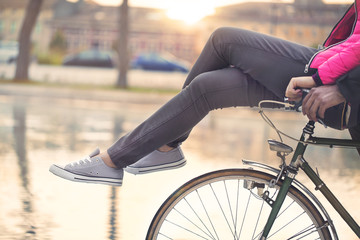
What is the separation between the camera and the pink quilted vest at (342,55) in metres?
2.75

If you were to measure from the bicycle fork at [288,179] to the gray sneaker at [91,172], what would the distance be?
0.69 metres

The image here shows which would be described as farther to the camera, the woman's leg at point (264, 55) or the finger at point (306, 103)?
the woman's leg at point (264, 55)

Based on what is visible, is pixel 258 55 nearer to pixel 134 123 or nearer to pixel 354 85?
pixel 354 85

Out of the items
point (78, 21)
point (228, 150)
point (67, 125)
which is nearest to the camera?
point (228, 150)

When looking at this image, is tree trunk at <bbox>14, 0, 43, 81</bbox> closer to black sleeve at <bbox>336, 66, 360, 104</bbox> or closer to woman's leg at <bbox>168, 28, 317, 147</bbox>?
woman's leg at <bbox>168, 28, 317, 147</bbox>

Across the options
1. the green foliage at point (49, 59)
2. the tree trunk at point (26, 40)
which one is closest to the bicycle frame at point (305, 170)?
the tree trunk at point (26, 40)

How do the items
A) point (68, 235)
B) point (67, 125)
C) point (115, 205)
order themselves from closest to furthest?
point (68, 235) → point (115, 205) → point (67, 125)

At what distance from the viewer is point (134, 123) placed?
11.7 m

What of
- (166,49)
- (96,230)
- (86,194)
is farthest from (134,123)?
(166,49)

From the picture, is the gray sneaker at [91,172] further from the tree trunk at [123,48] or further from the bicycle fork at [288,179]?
the tree trunk at [123,48]

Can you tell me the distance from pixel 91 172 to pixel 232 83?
29.5 inches

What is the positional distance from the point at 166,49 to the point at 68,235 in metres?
72.1

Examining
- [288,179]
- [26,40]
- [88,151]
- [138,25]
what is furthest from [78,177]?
[138,25]

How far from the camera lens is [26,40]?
22.3 metres
